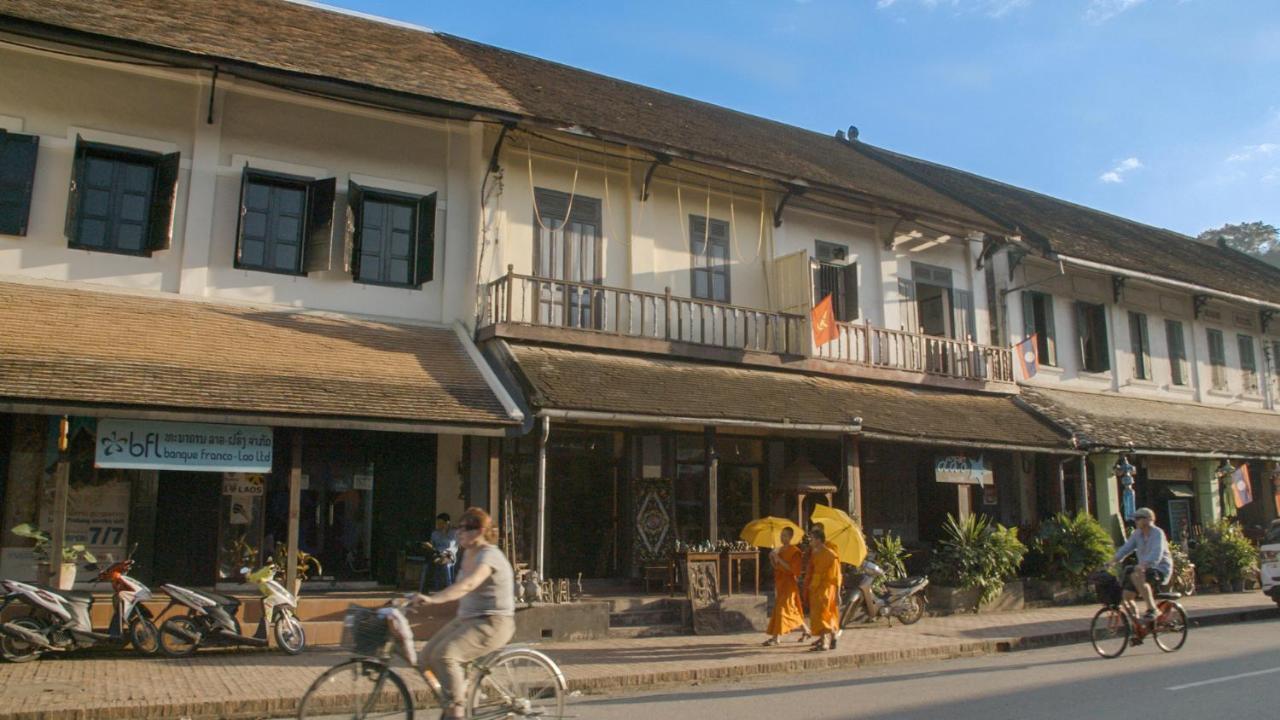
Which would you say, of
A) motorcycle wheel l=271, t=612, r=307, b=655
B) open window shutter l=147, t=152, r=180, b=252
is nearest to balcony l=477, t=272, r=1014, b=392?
open window shutter l=147, t=152, r=180, b=252

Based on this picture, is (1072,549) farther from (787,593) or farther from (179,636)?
(179,636)

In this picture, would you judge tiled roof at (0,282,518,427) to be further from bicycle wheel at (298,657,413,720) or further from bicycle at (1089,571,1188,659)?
bicycle at (1089,571,1188,659)

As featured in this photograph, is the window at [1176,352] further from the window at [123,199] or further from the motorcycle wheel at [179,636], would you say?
the motorcycle wheel at [179,636]

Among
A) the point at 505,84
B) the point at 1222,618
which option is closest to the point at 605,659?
the point at 505,84

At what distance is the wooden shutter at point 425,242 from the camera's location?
46.2 ft

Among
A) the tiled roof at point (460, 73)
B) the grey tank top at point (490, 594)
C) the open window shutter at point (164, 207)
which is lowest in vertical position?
the grey tank top at point (490, 594)

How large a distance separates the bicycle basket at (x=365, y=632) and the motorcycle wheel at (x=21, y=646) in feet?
17.4

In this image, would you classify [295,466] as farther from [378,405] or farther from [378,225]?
[378,225]

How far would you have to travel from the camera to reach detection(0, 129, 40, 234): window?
1176 cm

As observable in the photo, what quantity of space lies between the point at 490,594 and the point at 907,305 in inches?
550

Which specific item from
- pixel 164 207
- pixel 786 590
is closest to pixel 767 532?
pixel 786 590

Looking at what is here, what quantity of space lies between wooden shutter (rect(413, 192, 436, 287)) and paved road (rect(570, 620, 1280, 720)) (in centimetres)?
707

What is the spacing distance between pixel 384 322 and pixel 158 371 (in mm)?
3519

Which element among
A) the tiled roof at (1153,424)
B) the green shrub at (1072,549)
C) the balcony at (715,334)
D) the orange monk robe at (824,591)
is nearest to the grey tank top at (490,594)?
the orange monk robe at (824,591)
